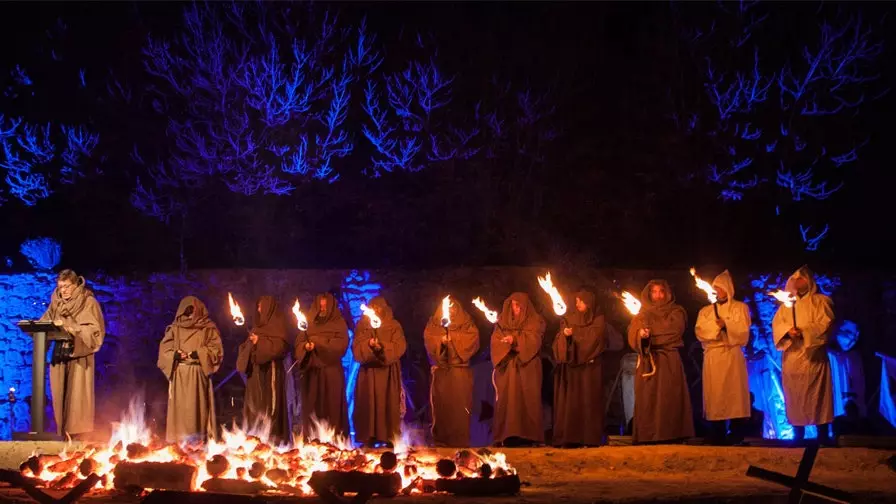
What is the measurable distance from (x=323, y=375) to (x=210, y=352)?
1.56 m

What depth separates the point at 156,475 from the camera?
8.47 m

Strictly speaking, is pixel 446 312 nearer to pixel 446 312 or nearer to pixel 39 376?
pixel 446 312

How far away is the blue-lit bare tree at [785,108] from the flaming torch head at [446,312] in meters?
8.81

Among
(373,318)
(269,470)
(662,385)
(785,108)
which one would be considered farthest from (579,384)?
(785,108)

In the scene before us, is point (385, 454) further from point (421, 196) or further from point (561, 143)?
point (561, 143)

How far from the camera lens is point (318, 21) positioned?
19844 millimetres

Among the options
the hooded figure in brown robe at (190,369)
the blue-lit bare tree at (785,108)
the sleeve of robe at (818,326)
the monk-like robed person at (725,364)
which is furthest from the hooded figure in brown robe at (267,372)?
the blue-lit bare tree at (785,108)

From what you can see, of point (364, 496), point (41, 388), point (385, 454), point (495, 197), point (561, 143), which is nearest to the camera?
point (364, 496)

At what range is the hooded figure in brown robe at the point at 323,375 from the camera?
1200 cm

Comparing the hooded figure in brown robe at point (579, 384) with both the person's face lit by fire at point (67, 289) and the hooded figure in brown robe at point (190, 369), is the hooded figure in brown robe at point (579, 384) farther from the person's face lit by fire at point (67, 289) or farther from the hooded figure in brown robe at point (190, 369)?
the person's face lit by fire at point (67, 289)

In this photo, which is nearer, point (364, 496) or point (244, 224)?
point (364, 496)

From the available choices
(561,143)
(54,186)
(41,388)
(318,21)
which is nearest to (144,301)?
(41,388)

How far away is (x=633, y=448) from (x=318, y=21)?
42.1ft

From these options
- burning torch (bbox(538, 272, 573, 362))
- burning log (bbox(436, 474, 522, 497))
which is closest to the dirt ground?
burning log (bbox(436, 474, 522, 497))
